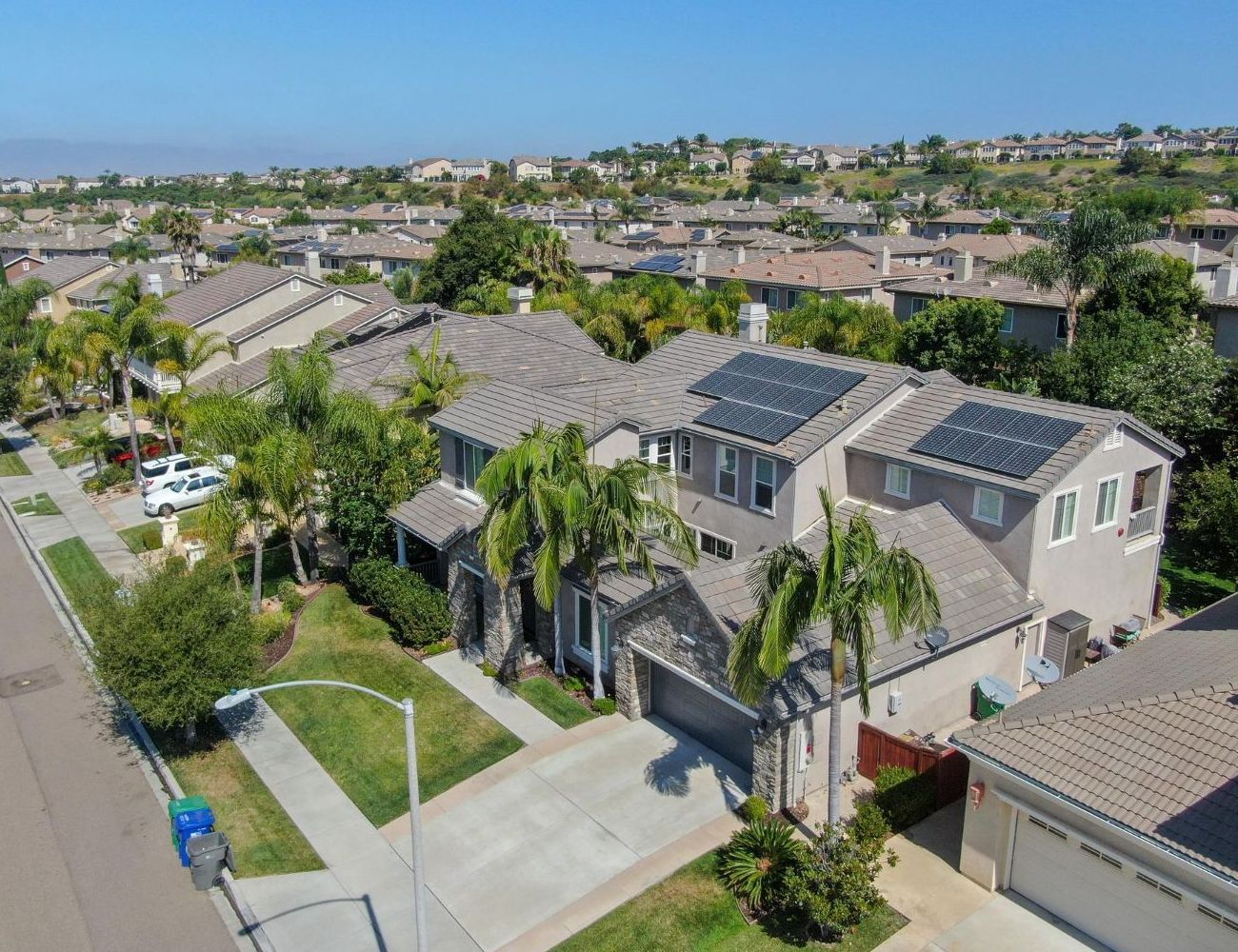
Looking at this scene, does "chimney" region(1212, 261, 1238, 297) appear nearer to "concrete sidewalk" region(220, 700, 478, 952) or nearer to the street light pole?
"concrete sidewalk" region(220, 700, 478, 952)

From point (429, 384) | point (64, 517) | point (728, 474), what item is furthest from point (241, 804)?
point (64, 517)

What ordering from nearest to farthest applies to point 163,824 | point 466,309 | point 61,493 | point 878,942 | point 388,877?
1. point 878,942
2. point 388,877
3. point 163,824
4. point 61,493
5. point 466,309

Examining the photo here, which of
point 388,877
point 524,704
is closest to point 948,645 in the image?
point 524,704

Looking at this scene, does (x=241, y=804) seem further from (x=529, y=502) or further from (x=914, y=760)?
(x=914, y=760)

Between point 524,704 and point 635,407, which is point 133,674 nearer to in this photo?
point 524,704

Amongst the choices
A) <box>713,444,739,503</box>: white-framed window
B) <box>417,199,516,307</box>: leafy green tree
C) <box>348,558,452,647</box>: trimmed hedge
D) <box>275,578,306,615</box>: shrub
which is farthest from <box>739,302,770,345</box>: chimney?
<box>417,199,516,307</box>: leafy green tree

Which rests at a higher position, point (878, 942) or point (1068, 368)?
point (1068, 368)

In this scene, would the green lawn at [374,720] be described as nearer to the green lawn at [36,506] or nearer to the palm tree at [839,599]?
the palm tree at [839,599]
